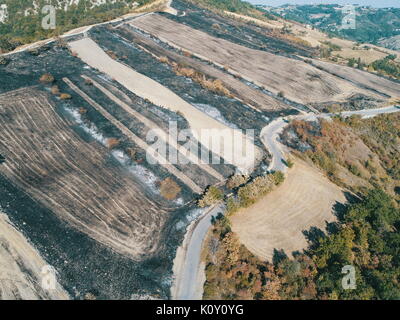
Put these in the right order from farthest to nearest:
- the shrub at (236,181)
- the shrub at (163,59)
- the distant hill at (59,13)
A: the distant hill at (59,13), the shrub at (163,59), the shrub at (236,181)

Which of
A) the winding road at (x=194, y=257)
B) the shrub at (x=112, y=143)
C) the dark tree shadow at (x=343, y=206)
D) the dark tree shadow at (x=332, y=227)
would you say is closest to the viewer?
the winding road at (x=194, y=257)

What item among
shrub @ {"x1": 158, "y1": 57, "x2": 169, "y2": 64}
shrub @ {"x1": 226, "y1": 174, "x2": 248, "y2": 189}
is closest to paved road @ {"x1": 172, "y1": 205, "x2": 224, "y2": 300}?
shrub @ {"x1": 226, "y1": 174, "x2": 248, "y2": 189}

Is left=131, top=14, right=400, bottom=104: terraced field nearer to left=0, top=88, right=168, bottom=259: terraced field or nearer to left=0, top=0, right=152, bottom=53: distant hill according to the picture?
left=0, top=0, right=152, bottom=53: distant hill

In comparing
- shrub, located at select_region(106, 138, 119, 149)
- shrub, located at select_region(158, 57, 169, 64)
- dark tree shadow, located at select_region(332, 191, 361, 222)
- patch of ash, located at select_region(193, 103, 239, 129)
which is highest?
shrub, located at select_region(158, 57, 169, 64)

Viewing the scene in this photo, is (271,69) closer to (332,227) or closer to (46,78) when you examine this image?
(332,227)

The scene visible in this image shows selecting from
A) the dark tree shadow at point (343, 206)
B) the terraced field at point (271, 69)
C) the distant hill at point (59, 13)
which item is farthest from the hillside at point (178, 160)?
the distant hill at point (59, 13)

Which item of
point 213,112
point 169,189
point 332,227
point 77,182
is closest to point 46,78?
point 77,182

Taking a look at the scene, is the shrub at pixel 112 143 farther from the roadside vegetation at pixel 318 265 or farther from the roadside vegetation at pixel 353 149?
the roadside vegetation at pixel 353 149
